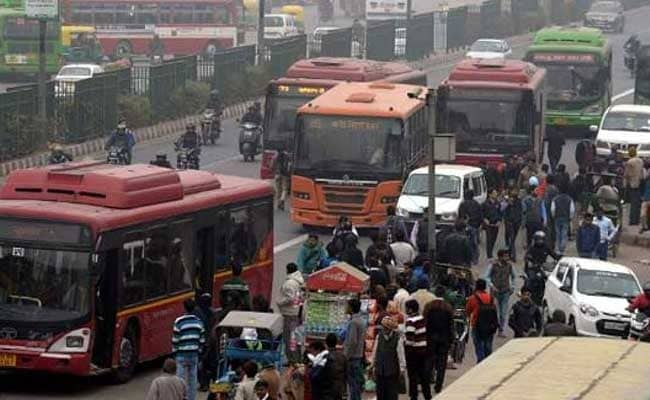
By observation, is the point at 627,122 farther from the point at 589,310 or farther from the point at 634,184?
the point at 589,310

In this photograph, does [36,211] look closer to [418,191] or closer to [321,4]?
[418,191]

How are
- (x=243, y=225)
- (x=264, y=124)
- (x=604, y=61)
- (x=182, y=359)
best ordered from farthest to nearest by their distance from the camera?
(x=604, y=61), (x=264, y=124), (x=243, y=225), (x=182, y=359)

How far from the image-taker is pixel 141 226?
2438cm

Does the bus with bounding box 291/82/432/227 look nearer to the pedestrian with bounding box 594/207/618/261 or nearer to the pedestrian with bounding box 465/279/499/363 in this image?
the pedestrian with bounding box 594/207/618/261

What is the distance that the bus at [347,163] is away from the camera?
37688mm

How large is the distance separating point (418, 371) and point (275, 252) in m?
13.4

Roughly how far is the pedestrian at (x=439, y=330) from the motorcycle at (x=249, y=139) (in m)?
25.6

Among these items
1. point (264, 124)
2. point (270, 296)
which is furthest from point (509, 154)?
point (270, 296)

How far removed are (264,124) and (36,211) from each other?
1911cm

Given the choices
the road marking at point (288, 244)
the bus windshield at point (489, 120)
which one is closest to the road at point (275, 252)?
the road marking at point (288, 244)

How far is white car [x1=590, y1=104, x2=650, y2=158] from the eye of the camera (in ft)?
154

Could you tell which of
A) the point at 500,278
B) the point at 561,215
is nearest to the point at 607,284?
the point at 500,278

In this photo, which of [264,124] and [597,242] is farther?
[264,124]

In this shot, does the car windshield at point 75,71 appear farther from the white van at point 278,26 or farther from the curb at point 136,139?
the white van at point 278,26
